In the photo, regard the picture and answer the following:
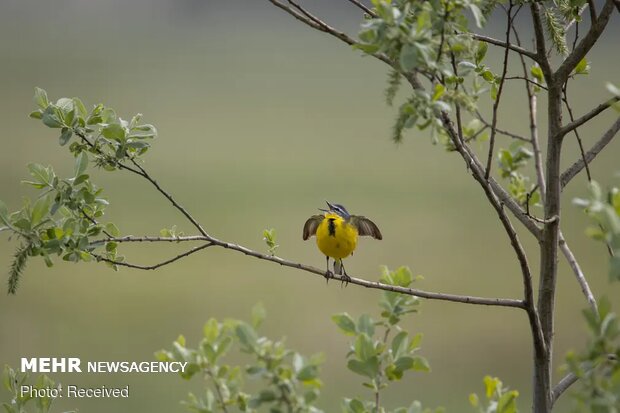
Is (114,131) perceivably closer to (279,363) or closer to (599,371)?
(279,363)

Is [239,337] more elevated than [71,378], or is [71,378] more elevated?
[71,378]

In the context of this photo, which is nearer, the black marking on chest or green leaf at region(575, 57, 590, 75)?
green leaf at region(575, 57, 590, 75)

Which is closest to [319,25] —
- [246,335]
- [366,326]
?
[366,326]

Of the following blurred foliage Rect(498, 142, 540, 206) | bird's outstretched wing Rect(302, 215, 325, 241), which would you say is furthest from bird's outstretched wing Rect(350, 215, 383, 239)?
blurred foliage Rect(498, 142, 540, 206)

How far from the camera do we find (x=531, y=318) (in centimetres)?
158

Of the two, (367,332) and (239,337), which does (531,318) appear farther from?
(239,337)

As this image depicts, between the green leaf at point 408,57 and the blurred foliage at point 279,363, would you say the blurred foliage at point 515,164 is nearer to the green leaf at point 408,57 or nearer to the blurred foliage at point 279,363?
the blurred foliage at point 279,363

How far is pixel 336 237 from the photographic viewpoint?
115 inches

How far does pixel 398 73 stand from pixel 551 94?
1.73 feet

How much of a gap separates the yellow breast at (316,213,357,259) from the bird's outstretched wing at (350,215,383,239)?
98 millimetres

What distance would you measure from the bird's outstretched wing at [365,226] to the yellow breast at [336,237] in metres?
0.10

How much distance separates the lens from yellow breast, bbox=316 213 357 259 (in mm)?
2930

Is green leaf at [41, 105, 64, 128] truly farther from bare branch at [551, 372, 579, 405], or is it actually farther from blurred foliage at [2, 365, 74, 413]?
bare branch at [551, 372, 579, 405]

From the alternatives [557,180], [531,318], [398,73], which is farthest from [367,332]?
[557,180]
